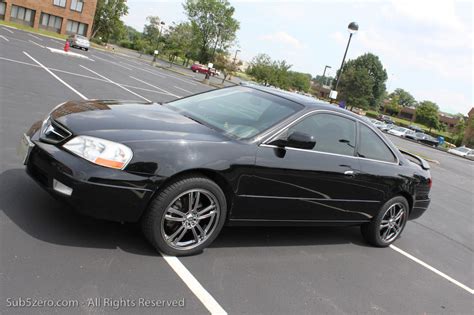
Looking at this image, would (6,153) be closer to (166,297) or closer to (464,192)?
(166,297)

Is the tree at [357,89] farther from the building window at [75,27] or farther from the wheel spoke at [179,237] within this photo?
the wheel spoke at [179,237]

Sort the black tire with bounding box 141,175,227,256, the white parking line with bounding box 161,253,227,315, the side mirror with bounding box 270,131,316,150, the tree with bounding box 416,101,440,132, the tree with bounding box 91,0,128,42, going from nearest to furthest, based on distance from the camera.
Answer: the white parking line with bounding box 161,253,227,315
the black tire with bounding box 141,175,227,256
the side mirror with bounding box 270,131,316,150
the tree with bounding box 91,0,128,42
the tree with bounding box 416,101,440,132

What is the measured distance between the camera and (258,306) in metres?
3.53

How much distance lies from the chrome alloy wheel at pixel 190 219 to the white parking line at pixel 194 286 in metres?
0.13

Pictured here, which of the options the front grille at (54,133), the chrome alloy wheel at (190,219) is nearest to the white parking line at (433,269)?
the chrome alloy wheel at (190,219)

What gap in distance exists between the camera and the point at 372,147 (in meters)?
5.35

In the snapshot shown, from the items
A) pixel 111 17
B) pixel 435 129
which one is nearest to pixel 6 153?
pixel 111 17

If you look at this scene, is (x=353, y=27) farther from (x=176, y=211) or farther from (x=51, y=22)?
(x=51, y=22)

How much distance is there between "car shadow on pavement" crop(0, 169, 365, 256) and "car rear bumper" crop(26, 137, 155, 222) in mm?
405

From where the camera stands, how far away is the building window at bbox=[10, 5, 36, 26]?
60.6 metres

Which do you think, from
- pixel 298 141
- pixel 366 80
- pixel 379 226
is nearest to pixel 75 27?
pixel 366 80

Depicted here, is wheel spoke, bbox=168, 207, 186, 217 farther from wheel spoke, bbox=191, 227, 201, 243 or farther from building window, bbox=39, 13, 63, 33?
building window, bbox=39, 13, 63, 33

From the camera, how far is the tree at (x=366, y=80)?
9506 centimetres

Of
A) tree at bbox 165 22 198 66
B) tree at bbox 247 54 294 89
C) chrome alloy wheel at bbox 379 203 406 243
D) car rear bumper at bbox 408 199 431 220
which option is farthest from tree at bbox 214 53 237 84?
chrome alloy wheel at bbox 379 203 406 243
